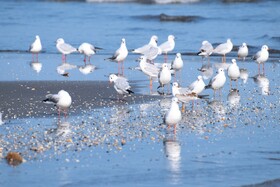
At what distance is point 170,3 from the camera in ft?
149

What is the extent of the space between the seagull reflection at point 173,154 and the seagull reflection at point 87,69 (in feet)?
23.4

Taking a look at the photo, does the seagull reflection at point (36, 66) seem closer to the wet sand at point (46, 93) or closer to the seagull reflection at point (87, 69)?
the seagull reflection at point (87, 69)

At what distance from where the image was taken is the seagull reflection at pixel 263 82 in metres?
15.9

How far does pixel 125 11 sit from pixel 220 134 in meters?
27.7

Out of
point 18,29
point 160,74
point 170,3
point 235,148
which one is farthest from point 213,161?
point 170,3

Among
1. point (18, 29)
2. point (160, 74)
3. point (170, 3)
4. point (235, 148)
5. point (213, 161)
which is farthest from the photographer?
point (170, 3)

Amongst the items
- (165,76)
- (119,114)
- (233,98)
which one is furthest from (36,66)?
(119,114)

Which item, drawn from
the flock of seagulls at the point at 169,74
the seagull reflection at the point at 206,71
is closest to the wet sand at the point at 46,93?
the flock of seagulls at the point at 169,74

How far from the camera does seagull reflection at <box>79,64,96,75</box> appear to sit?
62.3ft

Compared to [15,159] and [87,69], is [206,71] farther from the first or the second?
[15,159]

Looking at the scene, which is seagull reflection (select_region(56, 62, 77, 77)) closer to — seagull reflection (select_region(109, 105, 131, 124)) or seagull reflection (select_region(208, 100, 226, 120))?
seagull reflection (select_region(109, 105, 131, 124))

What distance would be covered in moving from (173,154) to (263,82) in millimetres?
6893

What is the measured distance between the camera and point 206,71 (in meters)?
19.1

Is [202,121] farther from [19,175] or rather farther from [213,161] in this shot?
[19,175]
